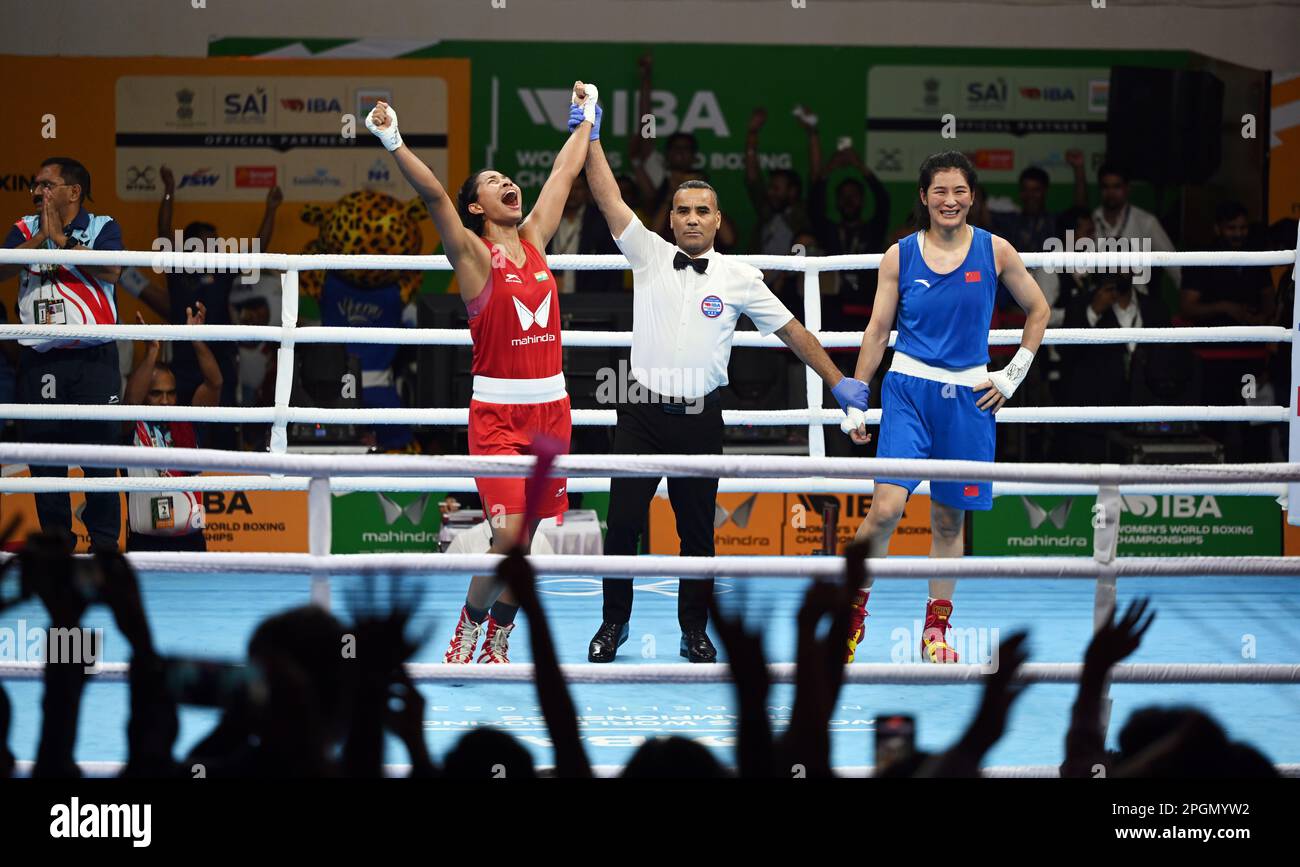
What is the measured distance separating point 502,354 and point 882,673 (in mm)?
1896

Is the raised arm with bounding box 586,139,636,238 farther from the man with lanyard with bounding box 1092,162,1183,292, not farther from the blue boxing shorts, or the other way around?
the man with lanyard with bounding box 1092,162,1183,292

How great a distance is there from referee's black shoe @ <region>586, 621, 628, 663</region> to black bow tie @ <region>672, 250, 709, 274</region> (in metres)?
1.18

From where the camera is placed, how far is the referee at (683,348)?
492 centimetres

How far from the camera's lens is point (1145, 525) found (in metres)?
7.30

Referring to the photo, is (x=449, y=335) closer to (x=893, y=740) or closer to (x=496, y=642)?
(x=496, y=642)

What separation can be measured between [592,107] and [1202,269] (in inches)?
175

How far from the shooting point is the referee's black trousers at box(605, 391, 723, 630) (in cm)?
494

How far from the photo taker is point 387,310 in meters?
8.00

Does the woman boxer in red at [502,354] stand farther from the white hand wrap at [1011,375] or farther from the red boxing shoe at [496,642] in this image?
the white hand wrap at [1011,375]

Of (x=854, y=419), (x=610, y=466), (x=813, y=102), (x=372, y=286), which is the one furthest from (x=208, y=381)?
A: (x=610, y=466)

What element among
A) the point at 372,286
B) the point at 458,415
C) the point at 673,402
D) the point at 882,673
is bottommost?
the point at 882,673

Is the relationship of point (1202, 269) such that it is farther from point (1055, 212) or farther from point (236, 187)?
point (236, 187)
